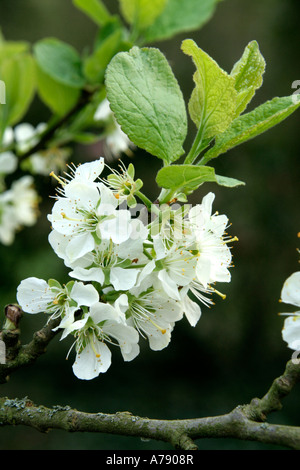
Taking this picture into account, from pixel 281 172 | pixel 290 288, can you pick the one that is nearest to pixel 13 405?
pixel 290 288

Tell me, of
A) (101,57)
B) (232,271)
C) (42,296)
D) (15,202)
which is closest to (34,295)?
(42,296)

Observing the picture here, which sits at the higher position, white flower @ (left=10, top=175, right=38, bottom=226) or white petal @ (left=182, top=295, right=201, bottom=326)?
white petal @ (left=182, top=295, right=201, bottom=326)

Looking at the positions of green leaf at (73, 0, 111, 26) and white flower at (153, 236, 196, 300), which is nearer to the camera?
white flower at (153, 236, 196, 300)

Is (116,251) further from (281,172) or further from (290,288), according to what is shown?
(281,172)

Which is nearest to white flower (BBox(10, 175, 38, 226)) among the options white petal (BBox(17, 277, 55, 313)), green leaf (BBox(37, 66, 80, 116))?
green leaf (BBox(37, 66, 80, 116))

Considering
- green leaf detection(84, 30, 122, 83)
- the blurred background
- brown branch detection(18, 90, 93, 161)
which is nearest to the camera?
green leaf detection(84, 30, 122, 83)

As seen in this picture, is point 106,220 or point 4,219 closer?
point 106,220

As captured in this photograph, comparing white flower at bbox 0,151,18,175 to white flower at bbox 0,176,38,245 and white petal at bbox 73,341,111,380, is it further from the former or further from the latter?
white petal at bbox 73,341,111,380
